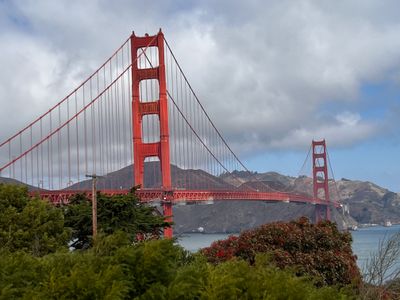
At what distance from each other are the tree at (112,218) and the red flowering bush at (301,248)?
4.32m

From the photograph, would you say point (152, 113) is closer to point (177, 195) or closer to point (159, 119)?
point (159, 119)

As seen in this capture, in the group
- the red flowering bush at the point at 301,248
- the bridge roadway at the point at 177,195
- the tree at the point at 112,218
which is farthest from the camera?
the bridge roadway at the point at 177,195

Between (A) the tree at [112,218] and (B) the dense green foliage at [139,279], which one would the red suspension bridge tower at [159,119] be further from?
(B) the dense green foliage at [139,279]

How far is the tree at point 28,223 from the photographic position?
2336 centimetres

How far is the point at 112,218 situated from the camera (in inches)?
1101

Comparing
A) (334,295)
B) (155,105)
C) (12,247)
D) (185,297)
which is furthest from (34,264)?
(155,105)

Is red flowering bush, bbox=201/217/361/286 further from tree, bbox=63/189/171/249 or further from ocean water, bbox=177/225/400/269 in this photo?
tree, bbox=63/189/171/249

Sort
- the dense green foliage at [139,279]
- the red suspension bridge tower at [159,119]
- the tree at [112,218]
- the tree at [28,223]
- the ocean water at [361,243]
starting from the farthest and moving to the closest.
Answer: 1. the red suspension bridge tower at [159,119]
2. the ocean water at [361,243]
3. the tree at [112,218]
4. the tree at [28,223]
5. the dense green foliage at [139,279]

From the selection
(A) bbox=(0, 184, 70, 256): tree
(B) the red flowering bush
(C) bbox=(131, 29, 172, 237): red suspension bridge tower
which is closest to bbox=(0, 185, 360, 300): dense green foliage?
(B) the red flowering bush

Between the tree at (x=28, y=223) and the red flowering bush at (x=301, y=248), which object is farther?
the tree at (x=28, y=223)

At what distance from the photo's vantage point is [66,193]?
137 ft

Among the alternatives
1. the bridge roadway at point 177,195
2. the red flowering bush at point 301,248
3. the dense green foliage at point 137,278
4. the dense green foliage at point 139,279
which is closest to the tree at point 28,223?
the red flowering bush at point 301,248

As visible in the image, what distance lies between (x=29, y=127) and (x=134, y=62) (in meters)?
10.8

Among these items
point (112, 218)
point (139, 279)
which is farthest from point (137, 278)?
point (112, 218)
